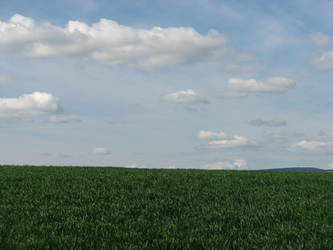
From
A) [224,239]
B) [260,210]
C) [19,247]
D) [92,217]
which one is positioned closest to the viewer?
[19,247]

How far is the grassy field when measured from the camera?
33.7ft

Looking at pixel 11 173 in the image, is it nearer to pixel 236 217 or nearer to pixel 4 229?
pixel 4 229

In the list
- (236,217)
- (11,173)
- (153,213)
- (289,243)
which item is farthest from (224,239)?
(11,173)

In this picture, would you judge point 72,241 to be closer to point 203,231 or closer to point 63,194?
point 203,231

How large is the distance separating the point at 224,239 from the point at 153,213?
3311 mm

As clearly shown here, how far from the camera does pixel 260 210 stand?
13.8 meters

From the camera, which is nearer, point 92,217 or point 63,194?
point 92,217

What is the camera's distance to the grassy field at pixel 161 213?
33.7ft

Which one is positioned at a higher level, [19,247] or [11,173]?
[11,173]

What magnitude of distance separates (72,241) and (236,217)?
5287 millimetres

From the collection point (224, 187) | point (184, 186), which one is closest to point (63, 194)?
point (184, 186)

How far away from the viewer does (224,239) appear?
34.0ft

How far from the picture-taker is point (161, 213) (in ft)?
43.3

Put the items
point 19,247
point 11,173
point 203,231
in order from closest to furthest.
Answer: point 19,247 → point 203,231 → point 11,173
